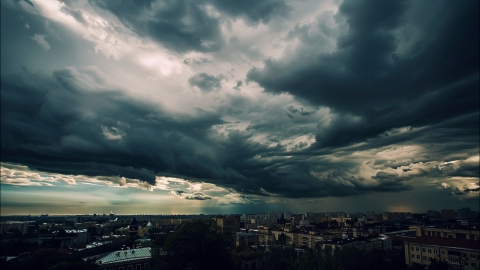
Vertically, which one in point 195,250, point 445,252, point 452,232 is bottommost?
point 445,252

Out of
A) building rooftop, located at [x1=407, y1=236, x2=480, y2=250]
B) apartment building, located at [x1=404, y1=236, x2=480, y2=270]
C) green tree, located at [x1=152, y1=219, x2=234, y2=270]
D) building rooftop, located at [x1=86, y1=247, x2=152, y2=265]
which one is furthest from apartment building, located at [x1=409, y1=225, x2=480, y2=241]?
building rooftop, located at [x1=86, y1=247, x2=152, y2=265]

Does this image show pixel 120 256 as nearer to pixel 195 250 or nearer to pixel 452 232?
pixel 195 250

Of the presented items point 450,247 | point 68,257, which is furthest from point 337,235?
point 68,257

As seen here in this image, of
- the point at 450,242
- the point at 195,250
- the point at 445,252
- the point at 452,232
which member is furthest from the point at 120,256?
the point at 452,232

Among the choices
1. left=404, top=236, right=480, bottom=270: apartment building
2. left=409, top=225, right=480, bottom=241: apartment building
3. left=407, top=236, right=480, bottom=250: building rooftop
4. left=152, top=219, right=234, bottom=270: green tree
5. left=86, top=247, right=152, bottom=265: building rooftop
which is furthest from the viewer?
left=409, top=225, right=480, bottom=241: apartment building

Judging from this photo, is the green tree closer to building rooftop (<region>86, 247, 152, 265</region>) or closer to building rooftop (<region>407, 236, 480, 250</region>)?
building rooftop (<region>86, 247, 152, 265</region>)

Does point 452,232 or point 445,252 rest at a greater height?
point 452,232

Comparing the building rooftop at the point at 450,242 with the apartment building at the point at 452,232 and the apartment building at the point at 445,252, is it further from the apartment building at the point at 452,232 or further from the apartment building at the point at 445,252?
the apartment building at the point at 452,232

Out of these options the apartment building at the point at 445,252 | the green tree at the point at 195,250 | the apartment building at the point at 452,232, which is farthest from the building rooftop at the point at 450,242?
the green tree at the point at 195,250
